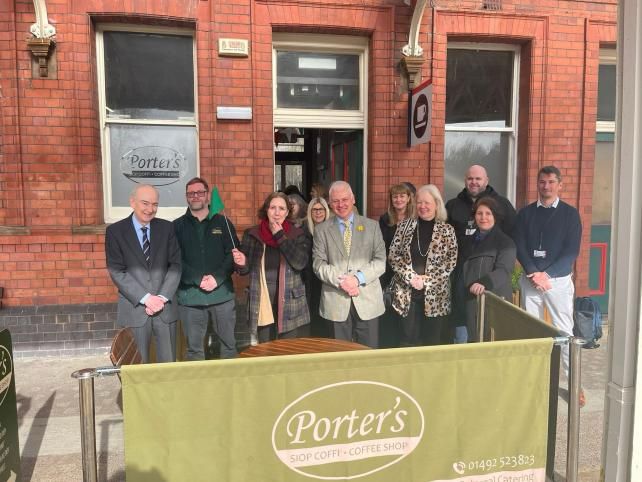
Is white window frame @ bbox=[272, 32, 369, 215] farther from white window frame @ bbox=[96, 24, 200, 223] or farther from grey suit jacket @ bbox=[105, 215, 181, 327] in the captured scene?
grey suit jacket @ bbox=[105, 215, 181, 327]

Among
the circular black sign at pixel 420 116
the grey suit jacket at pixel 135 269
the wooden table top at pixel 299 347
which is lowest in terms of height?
the wooden table top at pixel 299 347

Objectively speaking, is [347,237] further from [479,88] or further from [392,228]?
[479,88]

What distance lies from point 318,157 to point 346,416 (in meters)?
6.21

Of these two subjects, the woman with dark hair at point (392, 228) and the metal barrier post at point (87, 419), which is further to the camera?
the woman with dark hair at point (392, 228)

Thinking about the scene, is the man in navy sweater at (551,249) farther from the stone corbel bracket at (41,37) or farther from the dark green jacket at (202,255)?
the stone corbel bracket at (41,37)

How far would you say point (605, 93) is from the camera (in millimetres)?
6512

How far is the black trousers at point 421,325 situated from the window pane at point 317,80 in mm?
2913

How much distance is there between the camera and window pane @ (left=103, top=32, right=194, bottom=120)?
217 inches

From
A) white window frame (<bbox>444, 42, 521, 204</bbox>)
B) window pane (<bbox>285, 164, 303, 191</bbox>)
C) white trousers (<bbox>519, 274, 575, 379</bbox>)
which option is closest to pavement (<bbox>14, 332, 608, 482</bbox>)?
white trousers (<bbox>519, 274, 575, 379</bbox>)

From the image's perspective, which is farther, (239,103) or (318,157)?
(318,157)

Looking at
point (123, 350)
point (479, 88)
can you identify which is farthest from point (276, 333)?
point (479, 88)

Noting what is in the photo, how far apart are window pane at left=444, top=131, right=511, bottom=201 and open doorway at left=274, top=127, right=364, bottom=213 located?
1139mm

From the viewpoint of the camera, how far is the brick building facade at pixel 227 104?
5164 mm

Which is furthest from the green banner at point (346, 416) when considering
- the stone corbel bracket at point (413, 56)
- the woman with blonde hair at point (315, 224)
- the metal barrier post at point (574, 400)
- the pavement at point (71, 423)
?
the stone corbel bracket at point (413, 56)
